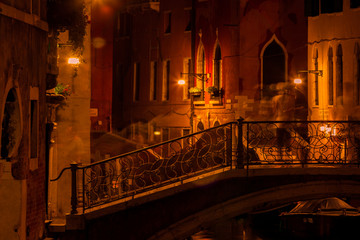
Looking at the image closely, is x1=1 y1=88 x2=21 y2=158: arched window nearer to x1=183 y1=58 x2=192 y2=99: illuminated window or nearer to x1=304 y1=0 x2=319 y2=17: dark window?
x1=304 y1=0 x2=319 y2=17: dark window

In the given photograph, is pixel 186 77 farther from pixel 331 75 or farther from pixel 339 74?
pixel 339 74

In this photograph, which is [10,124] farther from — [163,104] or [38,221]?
[163,104]

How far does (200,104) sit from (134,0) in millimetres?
7532

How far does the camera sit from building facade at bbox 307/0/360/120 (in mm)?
16938

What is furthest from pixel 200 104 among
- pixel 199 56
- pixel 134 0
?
pixel 134 0

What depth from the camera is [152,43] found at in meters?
29.5

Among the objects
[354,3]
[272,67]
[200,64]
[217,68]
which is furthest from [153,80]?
[354,3]

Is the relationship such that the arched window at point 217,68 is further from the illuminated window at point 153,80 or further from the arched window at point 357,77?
the arched window at point 357,77

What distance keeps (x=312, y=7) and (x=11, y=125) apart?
12815mm

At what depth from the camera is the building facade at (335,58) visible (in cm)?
1694

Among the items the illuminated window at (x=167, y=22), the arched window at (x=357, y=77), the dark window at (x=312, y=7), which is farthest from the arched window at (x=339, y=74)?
the illuminated window at (x=167, y=22)

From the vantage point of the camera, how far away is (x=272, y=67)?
75.0 feet

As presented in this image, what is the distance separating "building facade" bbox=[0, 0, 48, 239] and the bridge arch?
8.62ft

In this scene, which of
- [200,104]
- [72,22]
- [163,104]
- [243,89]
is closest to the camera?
[72,22]
